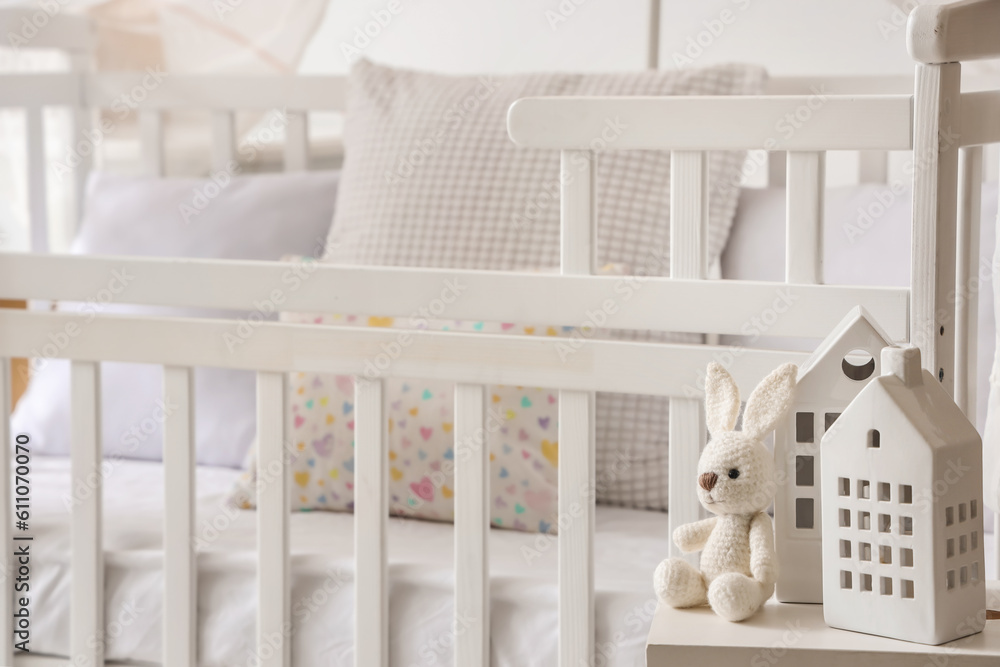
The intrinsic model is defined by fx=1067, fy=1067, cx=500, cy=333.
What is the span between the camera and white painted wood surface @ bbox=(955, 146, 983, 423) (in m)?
0.90

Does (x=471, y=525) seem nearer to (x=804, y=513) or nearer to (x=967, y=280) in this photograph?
(x=804, y=513)

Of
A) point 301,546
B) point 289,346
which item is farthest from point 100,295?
point 301,546

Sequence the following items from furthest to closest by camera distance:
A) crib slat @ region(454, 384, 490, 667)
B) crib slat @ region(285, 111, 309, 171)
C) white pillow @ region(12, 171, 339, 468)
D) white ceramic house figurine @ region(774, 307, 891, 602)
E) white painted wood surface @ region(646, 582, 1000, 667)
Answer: crib slat @ region(285, 111, 309, 171), white pillow @ region(12, 171, 339, 468), crib slat @ region(454, 384, 490, 667), white ceramic house figurine @ region(774, 307, 891, 602), white painted wood surface @ region(646, 582, 1000, 667)

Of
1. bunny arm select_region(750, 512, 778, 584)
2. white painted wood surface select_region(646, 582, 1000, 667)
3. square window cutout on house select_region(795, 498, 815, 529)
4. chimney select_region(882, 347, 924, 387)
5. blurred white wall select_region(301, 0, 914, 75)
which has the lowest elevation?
white painted wood surface select_region(646, 582, 1000, 667)

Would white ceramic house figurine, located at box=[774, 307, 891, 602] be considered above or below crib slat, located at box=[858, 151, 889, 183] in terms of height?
below

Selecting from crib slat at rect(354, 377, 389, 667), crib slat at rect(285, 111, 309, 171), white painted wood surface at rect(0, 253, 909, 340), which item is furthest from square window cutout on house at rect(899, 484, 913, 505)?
crib slat at rect(285, 111, 309, 171)

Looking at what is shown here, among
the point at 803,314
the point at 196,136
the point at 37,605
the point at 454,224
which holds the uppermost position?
the point at 196,136

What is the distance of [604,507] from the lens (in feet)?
4.33

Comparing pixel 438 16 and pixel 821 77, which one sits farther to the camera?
pixel 438 16

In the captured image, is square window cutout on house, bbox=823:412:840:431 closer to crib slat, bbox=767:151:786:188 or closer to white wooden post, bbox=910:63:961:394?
white wooden post, bbox=910:63:961:394

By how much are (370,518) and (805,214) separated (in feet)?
1.57

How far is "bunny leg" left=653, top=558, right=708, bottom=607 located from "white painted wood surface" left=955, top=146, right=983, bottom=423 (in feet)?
1.08

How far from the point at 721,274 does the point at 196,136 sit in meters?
1.03

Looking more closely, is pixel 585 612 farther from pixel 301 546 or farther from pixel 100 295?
pixel 100 295
